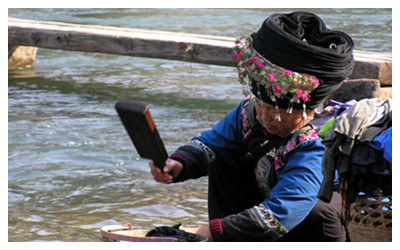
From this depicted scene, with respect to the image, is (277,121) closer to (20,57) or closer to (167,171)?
(167,171)

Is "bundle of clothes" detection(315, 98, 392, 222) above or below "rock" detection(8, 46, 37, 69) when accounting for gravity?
above

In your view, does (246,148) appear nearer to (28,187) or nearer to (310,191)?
(310,191)

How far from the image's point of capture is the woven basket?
2.48 m

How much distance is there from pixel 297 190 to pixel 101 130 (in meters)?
3.61

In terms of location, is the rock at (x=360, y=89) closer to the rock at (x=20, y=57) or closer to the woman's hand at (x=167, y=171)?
the woman's hand at (x=167, y=171)

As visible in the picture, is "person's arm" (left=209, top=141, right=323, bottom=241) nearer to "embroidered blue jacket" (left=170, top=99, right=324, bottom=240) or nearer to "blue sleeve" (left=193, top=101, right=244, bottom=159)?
"embroidered blue jacket" (left=170, top=99, right=324, bottom=240)

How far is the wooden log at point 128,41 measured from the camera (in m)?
6.82

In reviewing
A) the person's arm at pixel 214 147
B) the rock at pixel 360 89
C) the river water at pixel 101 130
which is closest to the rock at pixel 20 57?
the river water at pixel 101 130

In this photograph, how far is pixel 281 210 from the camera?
8.86ft

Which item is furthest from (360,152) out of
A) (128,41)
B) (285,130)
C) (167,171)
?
(128,41)

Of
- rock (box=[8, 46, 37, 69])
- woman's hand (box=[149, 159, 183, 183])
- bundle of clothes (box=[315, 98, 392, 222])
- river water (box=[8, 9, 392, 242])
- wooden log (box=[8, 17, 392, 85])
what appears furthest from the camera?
rock (box=[8, 46, 37, 69])

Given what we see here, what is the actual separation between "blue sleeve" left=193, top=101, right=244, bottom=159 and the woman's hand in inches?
8.8

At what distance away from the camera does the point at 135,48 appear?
7301 millimetres

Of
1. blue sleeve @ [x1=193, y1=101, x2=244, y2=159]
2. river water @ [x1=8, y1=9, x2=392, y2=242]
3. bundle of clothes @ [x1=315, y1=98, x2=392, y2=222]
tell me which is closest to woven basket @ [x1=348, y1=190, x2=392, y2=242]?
bundle of clothes @ [x1=315, y1=98, x2=392, y2=222]
